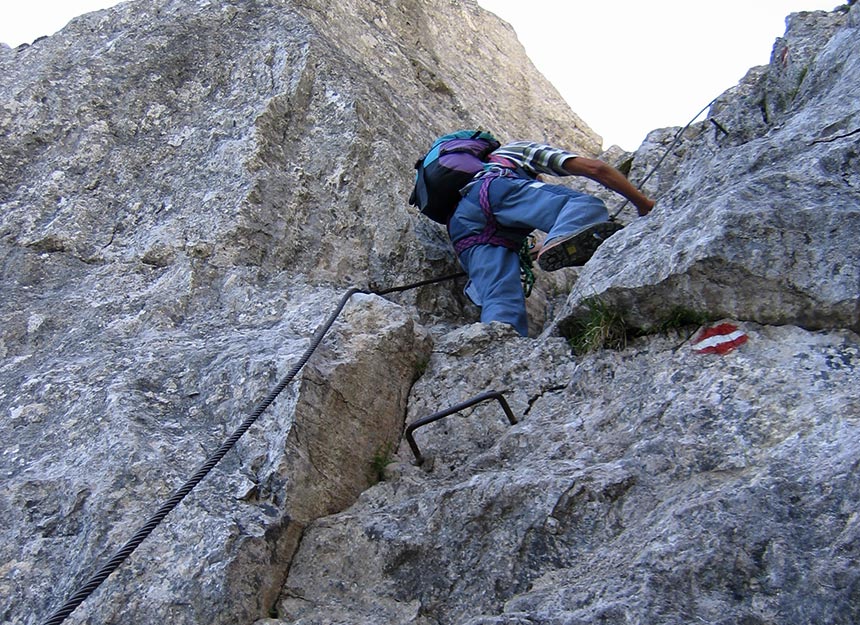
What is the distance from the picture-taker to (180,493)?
3766 millimetres

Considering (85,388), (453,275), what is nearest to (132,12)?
(453,275)

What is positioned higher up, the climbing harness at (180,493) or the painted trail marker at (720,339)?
the climbing harness at (180,493)

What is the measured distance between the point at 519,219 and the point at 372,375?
182cm

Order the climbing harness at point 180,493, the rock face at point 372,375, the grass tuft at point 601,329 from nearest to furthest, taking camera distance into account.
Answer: the climbing harness at point 180,493, the rock face at point 372,375, the grass tuft at point 601,329

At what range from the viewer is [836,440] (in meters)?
3.52

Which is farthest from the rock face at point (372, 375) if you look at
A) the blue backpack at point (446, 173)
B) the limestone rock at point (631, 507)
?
the blue backpack at point (446, 173)

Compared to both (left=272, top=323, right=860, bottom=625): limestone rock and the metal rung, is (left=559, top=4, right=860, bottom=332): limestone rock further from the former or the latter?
the metal rung

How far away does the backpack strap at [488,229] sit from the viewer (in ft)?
20.5

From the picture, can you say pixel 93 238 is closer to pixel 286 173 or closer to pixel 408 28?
pixel 286 173

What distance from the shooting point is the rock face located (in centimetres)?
360

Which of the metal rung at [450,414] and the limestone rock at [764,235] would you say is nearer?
the limestone rock at [764,235]

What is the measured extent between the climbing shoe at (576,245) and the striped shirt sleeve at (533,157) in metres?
0.82

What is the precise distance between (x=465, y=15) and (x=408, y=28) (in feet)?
6.75

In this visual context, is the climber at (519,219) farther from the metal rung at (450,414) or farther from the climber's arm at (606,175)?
the metal rung at (450,414)
